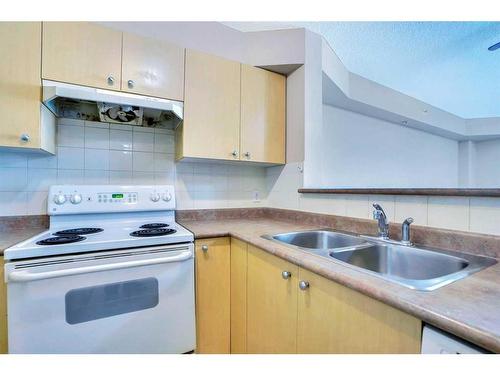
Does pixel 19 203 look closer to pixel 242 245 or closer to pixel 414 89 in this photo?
pixel 242 245

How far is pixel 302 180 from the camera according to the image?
1759 mm

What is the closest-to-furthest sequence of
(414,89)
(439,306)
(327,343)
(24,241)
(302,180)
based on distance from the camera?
(439,306) < (327,343) < (24,241) < (302,180) < (414,89)

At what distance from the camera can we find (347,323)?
687 millimetres

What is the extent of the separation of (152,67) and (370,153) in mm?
2868


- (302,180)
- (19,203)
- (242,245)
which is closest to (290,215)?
(302,180)

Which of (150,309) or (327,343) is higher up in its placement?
(327,343)

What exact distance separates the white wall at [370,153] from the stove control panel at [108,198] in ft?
3.80

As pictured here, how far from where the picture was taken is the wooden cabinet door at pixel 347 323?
0.56 m

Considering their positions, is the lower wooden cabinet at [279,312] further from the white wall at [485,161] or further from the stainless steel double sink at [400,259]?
the white wall at [485,161]

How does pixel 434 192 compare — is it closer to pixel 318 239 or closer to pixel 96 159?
pixel 318 239

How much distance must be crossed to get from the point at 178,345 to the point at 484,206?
1531 mm

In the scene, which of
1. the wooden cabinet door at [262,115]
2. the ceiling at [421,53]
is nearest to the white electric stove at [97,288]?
the wooden cabinet door at [262,115]

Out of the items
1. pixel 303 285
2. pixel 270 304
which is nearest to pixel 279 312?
pixel 270 304

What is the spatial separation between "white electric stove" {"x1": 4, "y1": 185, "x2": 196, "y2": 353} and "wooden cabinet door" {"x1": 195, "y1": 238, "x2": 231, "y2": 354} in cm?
7
